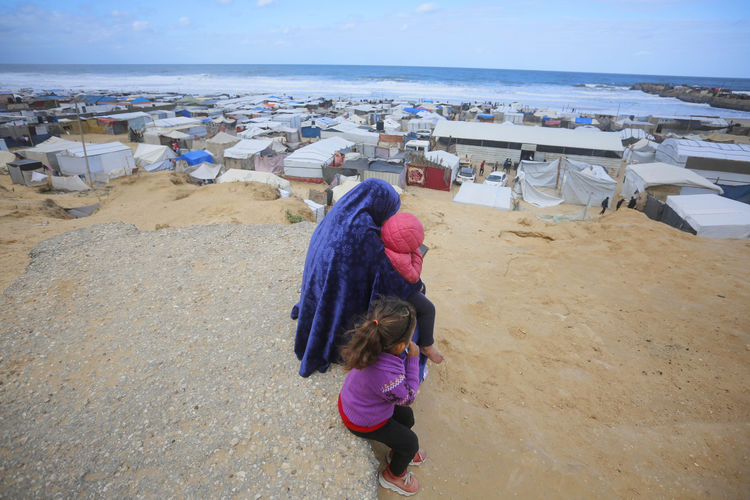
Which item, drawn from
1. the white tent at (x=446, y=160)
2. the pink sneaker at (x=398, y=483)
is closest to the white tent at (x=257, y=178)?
the white tent at (x=446, y=160)

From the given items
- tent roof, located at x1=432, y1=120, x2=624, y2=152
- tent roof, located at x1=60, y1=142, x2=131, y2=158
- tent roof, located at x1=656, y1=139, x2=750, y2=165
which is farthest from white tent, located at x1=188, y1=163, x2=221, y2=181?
tent roof, located at x1=656, y1=139, x2=750, y2=165

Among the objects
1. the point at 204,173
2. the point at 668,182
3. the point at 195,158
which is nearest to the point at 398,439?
the point at 668,182

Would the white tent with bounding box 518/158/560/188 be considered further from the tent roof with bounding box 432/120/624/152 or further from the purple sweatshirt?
the purple sweatshirt

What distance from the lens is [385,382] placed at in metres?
2.24

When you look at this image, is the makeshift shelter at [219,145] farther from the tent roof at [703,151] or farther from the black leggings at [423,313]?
the tent roof at [703,151]

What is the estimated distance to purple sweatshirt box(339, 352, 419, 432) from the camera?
2.24 m

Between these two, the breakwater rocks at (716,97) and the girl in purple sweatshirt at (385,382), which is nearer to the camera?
the girl in purple sweatshirt at (385,382)

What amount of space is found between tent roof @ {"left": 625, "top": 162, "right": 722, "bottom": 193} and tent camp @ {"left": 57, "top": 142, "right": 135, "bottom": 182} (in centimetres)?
2460

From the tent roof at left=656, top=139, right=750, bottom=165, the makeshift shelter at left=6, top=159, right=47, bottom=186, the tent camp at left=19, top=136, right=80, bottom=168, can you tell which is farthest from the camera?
the tent camp at left=19, top=136, right=80, bottom=168

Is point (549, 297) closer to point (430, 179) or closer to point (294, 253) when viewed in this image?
point (294, 253)

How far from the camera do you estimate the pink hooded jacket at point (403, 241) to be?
263 cm

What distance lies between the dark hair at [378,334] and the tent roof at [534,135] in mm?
24663

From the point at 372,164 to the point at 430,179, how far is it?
3541 mm

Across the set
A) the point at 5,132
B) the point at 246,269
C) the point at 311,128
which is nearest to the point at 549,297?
the point at 246,269
